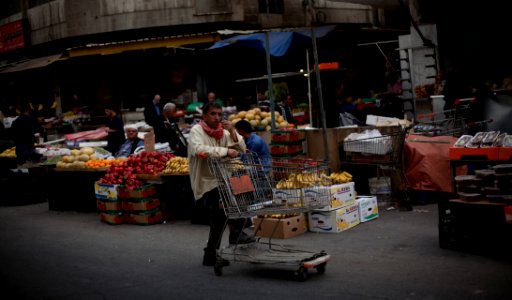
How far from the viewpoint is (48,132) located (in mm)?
22000

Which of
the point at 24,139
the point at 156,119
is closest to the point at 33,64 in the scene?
the point at 24,139

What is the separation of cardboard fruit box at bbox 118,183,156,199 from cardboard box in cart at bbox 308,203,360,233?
303 cm

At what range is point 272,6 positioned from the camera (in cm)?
2262

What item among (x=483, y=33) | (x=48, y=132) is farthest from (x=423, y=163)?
(x=48, y=132)

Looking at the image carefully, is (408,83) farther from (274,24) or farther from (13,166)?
(13,166)

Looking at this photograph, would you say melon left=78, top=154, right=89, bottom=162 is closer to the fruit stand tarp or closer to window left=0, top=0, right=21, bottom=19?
the fruit stand tarp

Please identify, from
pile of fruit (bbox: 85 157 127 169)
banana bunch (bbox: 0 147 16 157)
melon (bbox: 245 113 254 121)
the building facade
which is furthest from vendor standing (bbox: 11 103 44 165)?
the building facade

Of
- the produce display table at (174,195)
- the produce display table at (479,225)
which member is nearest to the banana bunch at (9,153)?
the produce display table at (174,195)

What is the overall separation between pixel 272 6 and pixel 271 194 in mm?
16978

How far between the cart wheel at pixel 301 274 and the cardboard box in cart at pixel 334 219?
256 centimetres

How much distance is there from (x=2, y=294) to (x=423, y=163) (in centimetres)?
667

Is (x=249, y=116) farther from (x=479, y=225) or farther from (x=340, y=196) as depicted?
(x=479, y=225)

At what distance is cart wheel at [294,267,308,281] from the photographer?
241 inches

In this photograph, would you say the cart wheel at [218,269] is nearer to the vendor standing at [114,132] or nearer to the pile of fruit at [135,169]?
the pile of fruit at [135,169]
